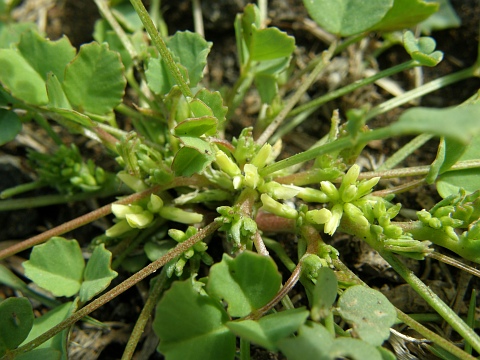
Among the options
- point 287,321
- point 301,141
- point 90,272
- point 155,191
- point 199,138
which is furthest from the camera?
point 301,141

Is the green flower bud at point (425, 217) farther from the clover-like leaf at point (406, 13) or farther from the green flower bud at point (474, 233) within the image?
the clover-like leaf at point (406, 13)

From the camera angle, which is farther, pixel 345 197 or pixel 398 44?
pixel 398 44

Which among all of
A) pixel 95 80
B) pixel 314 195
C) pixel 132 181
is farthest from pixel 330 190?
pixel 95 80

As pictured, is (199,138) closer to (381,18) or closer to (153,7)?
(381,18)

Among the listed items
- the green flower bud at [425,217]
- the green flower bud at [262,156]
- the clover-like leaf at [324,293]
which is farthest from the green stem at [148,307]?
the green flower bud at [425,217]

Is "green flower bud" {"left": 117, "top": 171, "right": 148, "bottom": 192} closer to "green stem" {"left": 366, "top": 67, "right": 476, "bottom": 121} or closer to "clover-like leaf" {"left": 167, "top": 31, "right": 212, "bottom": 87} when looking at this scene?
"clover-like leaf" {"left": 167, "top": 31, "right": 212, "bottom": 87}

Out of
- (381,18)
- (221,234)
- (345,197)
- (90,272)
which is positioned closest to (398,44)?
(381,18)
